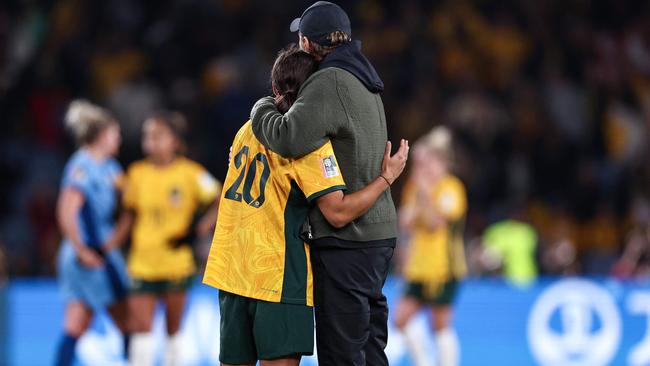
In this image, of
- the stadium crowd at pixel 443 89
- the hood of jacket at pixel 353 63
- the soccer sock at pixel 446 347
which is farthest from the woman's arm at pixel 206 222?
the hood of jacket at pixel 353 63

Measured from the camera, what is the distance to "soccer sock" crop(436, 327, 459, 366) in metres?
9.14

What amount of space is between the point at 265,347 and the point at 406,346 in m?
5.33

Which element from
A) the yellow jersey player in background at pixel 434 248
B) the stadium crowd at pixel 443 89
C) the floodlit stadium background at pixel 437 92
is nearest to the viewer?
the yellow jersey player in background at pixel 434 248

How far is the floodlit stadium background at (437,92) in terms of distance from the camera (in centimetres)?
1230

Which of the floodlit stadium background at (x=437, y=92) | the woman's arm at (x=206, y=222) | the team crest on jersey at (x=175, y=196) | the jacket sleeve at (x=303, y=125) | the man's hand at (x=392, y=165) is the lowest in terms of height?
the man's hand at (x=392, y=165)

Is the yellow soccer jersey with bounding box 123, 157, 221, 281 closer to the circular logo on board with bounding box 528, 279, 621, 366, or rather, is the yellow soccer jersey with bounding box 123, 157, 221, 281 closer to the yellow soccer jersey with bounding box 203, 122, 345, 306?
the circular logo on board with bounding box 528, 279, 621, 366

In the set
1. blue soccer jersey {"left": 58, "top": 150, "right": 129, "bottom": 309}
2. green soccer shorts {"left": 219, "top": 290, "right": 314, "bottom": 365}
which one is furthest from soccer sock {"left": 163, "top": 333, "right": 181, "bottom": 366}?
green soccer shorts {"left": 219, "top": 290, "right": 314, "bottom": 365}

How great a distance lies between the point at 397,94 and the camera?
521 inches

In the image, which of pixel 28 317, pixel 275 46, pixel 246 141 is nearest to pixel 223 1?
pixel 275 46

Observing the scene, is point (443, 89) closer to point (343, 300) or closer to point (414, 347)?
point (414, 347)

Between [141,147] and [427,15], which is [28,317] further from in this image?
[427,15]

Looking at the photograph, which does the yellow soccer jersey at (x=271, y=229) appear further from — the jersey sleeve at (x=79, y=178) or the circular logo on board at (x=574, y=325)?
the circular logo on board at (x=574, y=325)

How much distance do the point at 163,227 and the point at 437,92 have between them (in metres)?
5.62

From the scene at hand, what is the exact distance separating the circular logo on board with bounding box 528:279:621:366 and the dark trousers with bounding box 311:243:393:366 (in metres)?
5.87
